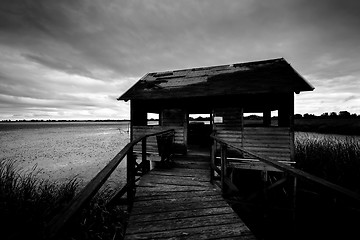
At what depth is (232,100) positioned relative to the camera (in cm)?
939

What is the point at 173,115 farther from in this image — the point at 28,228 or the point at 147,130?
the point at 28,228

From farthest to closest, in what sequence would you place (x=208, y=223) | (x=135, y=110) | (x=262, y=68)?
1. (x=135, y=110)
2. (x=262, y=68)
3. (x=208, y=223)

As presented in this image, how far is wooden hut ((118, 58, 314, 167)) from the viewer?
818 cm

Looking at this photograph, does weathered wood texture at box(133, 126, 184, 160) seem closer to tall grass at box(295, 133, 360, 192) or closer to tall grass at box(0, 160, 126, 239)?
tall grass at box(0, 160, 126, 239)

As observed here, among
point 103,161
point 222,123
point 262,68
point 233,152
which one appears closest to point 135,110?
point 222,123

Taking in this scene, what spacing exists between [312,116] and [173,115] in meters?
84.4

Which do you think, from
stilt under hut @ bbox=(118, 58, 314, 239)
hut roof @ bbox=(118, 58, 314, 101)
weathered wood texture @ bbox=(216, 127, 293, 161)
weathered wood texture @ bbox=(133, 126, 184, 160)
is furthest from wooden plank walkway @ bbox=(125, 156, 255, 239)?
hut roof @ bbox=(118, 58, 314, 101)

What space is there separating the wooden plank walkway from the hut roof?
16.3 ft

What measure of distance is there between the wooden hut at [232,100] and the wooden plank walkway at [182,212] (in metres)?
4.30

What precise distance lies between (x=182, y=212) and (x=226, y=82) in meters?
7.42

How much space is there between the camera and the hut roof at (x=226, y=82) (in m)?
8.16

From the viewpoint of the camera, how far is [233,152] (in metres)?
8.98

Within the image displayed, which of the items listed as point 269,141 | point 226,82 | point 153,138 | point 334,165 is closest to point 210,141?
point 269,141

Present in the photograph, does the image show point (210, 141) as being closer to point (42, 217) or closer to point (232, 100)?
point (232, 100)
